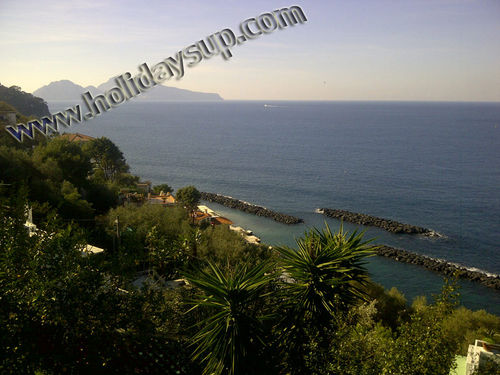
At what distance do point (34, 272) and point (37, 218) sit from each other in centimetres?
933

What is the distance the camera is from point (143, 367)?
4.64 meters

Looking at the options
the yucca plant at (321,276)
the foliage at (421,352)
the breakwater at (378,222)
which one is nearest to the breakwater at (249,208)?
the breakwater at (378,222)

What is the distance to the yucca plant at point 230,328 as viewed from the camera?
15.4 ft

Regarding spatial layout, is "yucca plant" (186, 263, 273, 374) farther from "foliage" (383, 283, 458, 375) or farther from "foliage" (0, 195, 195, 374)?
"foliage" (383, 283, 458, 375)

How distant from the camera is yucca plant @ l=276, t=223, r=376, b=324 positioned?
557cm

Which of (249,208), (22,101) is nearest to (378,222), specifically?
(249,208)

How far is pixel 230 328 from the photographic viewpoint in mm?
4734

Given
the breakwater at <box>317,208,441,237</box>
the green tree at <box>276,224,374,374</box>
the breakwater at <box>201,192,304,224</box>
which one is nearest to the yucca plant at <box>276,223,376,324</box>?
the green tree at <box>276,224,374,374</box>

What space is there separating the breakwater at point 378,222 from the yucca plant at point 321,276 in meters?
28.3

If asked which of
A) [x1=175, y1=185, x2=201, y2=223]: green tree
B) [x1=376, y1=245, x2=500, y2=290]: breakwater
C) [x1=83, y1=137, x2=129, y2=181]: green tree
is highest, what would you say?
[x1=83, y1=137, x2=129, y2=181]: green tree

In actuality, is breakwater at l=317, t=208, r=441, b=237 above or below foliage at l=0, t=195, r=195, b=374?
below

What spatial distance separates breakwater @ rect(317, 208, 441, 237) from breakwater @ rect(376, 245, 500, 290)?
180 inches

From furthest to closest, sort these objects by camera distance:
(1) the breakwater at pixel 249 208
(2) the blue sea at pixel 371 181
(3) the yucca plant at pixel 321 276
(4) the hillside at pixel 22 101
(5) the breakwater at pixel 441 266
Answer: (4) the hillside at pixel 22 101 < (1) the breakwater at pixel 249 208 < (2) the blue sea at pixel 371 181 < (5) the breakwater at pixel 441 266 < (3) the yucca plant at pixel 321 276

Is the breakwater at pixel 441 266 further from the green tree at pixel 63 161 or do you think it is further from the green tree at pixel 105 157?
the green tree at pixel 105 157
